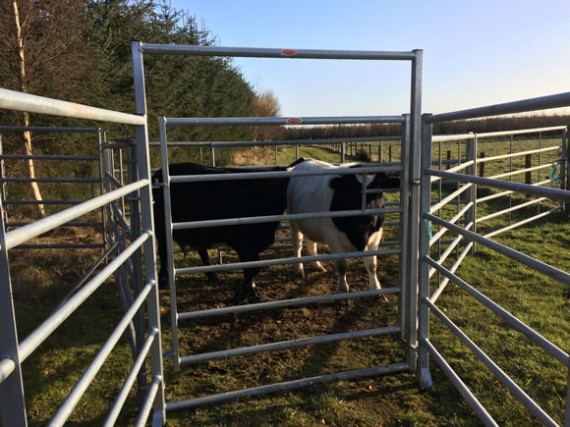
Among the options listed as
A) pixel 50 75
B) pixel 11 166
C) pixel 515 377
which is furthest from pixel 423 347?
pixel 50 75

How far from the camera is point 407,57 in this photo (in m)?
2.99

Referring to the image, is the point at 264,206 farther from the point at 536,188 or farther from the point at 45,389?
the point at 536,188

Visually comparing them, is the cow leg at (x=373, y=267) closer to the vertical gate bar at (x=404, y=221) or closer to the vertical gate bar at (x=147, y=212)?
the vertical gate bar at (x=404, y=221)

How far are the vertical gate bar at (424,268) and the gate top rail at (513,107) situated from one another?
0.23 meters

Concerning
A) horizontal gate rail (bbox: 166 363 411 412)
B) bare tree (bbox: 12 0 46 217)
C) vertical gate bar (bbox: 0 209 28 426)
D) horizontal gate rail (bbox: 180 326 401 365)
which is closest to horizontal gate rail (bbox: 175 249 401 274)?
horizontal gate rail (bbox: 180 326 401 365)

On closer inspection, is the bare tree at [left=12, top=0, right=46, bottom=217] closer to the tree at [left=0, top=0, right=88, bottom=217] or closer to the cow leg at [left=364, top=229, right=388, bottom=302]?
the tree at [left=0, top=0, right=88, bottom=217]

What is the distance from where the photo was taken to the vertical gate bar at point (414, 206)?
302 centimetres

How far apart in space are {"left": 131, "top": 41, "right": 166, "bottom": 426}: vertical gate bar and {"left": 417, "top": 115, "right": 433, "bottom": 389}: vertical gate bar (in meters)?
1.79

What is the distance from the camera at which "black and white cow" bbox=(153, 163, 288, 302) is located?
14.9 ft

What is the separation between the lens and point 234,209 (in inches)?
179

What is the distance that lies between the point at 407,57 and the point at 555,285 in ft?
11.5

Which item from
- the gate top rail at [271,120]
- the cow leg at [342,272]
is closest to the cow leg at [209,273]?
the cow leg at [342,272]

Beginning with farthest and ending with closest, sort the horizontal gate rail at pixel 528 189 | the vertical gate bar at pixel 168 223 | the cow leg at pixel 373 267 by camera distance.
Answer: the cow leg at pixel 373 267 < the vertical gate bar at pixel 168 223 < the horizontal gate rail at pixel 528 189

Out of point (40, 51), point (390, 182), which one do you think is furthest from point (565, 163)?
point (40, 51)
